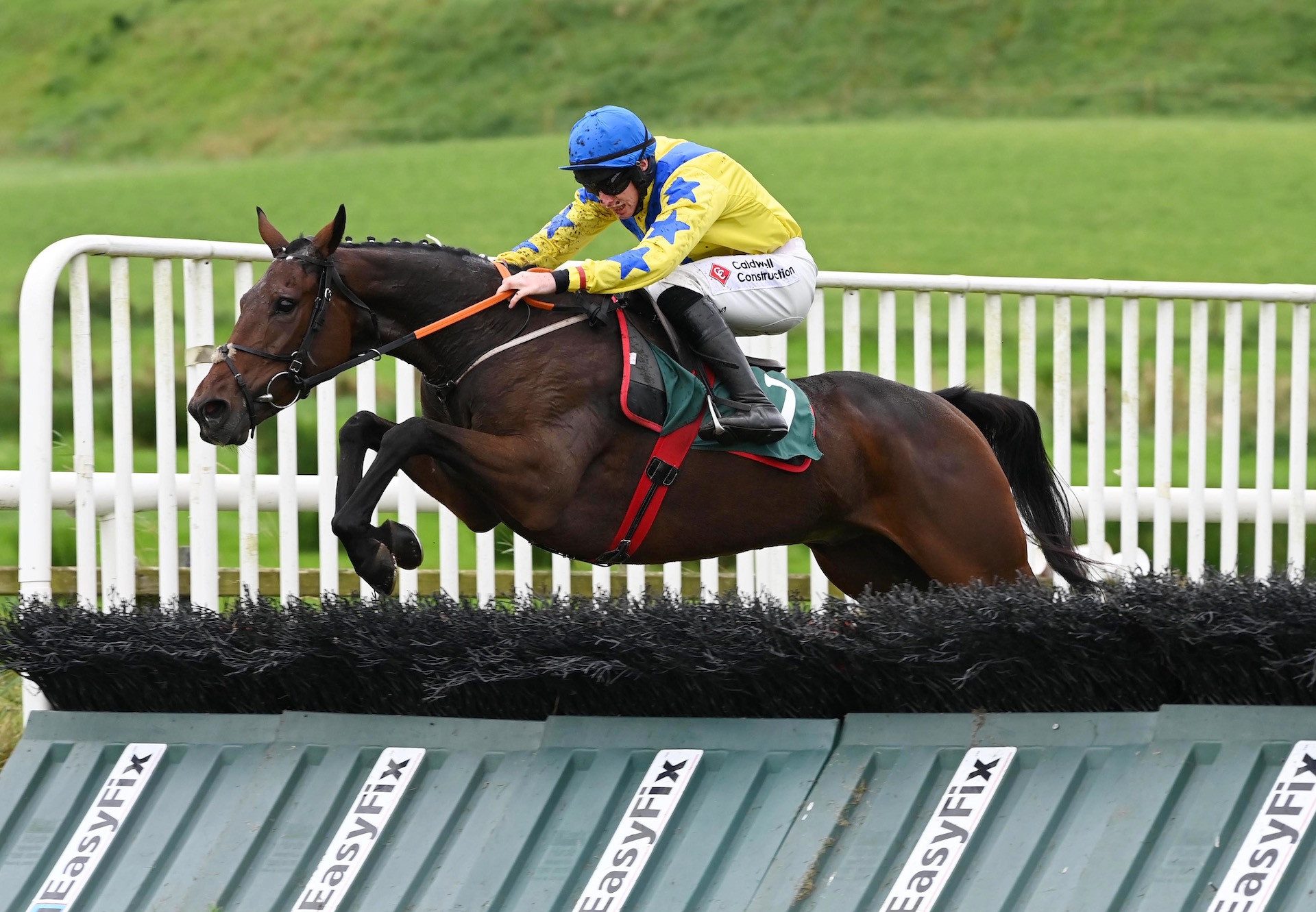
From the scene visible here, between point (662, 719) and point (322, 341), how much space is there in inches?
58.8

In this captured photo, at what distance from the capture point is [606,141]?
475 cm

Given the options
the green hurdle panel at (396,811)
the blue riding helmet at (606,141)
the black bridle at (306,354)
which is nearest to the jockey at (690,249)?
the blue riding helmet at (606,141)

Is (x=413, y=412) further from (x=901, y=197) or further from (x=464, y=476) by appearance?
(x=901, y=197)

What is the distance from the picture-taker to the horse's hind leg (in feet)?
17.9

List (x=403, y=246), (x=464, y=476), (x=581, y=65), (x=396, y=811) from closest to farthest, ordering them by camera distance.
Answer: (x=396, y=811) < (x=464, y=476) < (x=403, y=246) < (x=581, y=65)

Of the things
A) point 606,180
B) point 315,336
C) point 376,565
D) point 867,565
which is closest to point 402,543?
point 376,565

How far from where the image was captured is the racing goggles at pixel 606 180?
4820 millimetres

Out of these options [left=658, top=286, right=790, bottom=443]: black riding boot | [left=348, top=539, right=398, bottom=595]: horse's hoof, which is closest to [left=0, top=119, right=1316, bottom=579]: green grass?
[left=658, top=286, right=790, bottom=443]: black riding boot

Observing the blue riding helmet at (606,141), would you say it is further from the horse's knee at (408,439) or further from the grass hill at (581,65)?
the grass hill at (581,65)

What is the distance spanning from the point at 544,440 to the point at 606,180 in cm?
79

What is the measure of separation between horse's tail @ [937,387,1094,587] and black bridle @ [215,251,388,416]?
6.44 feet

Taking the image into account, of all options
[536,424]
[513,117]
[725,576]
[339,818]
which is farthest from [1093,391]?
[513,117]

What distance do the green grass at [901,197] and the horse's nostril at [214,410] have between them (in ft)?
39.7

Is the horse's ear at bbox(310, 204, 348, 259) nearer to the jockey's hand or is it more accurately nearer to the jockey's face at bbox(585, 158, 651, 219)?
the jockey's hand
